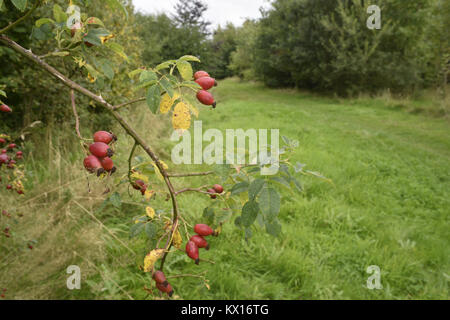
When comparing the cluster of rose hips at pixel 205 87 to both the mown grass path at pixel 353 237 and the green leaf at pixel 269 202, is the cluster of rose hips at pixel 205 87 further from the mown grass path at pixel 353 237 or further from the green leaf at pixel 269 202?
the mown grass path at pixel 353 237

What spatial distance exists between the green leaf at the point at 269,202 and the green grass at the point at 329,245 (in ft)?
3.36

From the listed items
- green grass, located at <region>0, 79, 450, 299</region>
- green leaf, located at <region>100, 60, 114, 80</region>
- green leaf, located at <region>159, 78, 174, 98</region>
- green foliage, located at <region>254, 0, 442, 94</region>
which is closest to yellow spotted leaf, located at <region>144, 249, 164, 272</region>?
green leaf, located at <region>159, 78, 174, 98</region>

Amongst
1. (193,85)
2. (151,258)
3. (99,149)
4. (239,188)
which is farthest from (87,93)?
(239,188)

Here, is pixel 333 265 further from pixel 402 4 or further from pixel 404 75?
pixel 402 4

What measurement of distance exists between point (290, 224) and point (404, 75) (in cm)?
1195

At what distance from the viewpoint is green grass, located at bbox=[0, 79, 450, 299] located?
1.94 m

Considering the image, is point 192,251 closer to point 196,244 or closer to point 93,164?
point 196,244

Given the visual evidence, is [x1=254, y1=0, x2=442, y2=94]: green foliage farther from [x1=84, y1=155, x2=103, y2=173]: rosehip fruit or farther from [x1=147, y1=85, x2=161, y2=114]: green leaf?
[x1=84, y1=155, x2=103, y2=173]: rosehip fruit

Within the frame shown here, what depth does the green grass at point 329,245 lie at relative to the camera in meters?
1.94

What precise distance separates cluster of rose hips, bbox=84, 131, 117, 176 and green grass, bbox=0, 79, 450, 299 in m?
1.23

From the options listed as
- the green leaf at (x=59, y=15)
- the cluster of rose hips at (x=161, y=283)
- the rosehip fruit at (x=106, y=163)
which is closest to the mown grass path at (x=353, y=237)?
the cluster of rose hips at (x=161, y=283)

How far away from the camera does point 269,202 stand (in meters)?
0.89

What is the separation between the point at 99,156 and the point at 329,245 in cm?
232
